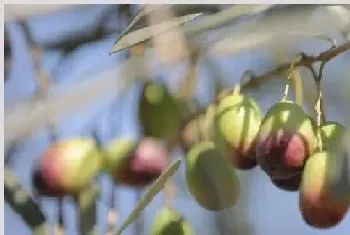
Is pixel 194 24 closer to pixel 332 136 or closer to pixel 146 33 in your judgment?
pixel 146 33

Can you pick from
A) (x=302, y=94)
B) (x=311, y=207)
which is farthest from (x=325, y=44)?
(x=311, y=207)

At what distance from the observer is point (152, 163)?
77 cm

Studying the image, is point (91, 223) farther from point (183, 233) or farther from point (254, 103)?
point (254, 103)

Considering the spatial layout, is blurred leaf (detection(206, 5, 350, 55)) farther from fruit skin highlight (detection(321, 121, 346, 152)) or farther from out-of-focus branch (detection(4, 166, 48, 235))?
out-of-focus branch (detection(4, 166, 48, 235))

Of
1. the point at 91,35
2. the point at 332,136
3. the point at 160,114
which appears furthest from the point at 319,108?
the point at 91,35

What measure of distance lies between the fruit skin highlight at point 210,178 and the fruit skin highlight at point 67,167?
0.09 m

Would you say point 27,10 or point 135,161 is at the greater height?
point 27,10

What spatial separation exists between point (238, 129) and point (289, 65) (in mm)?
100

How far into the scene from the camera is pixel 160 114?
0.76 meters

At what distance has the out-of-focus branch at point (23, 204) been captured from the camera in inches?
30.9

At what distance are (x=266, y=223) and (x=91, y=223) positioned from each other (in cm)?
18

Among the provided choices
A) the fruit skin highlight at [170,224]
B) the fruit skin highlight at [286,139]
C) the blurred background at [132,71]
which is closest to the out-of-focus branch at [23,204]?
the blurred background at [132,71]

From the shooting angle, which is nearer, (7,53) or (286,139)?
(286,139)

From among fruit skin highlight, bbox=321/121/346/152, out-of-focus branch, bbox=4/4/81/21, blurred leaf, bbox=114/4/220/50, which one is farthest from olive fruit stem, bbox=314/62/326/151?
out-of-focus branch, bbox=4/4/81/21
